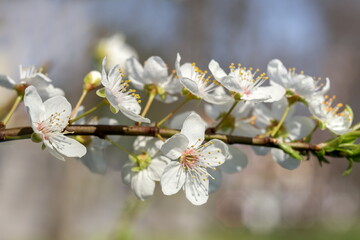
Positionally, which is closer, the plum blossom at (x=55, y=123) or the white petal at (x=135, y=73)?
the plum blossom at (x=55, y=123)

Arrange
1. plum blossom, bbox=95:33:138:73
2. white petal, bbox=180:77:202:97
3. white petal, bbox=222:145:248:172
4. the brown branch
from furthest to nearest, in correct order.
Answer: plum blossom, bbox=95:33:138:73 < white petal, bbox=222:145:248:172 < white petal, bbox=180:77:202:97 < the brown branch

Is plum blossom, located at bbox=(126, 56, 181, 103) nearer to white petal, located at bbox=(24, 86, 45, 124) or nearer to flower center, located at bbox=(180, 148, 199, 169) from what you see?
flower center, located at bbox=(180, 148, 199, 169)

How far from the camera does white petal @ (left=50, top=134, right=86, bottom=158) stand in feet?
2.43

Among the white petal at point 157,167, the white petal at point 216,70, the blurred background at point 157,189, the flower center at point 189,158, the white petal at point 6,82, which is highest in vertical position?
the white petal at point 216,70

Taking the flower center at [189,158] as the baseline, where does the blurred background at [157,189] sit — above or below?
below

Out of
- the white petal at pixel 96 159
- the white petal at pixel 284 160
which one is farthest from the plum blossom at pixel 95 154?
the white petal at pixel 284 160

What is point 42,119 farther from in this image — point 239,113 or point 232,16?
point 232,16

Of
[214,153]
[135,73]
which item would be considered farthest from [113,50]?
[214,153]

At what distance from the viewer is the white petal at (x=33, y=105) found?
2.31ft

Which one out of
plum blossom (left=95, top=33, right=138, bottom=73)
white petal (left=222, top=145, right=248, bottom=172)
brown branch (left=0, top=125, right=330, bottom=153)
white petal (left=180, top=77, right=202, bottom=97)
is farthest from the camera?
plum blossom (left=95, top=33, right=138, bottom=73)

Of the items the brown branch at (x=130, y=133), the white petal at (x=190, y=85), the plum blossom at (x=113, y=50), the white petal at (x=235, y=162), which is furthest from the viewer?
the plum blossom at (x=113, y=50)

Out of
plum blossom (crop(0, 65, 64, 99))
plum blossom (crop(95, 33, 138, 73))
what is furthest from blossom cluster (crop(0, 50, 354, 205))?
plum blossom (crop(95, 33, 138, 73))

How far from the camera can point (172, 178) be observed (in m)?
0.81

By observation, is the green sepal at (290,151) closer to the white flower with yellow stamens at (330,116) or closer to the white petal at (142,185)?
the white flower with yellow stamens at (330,116)
